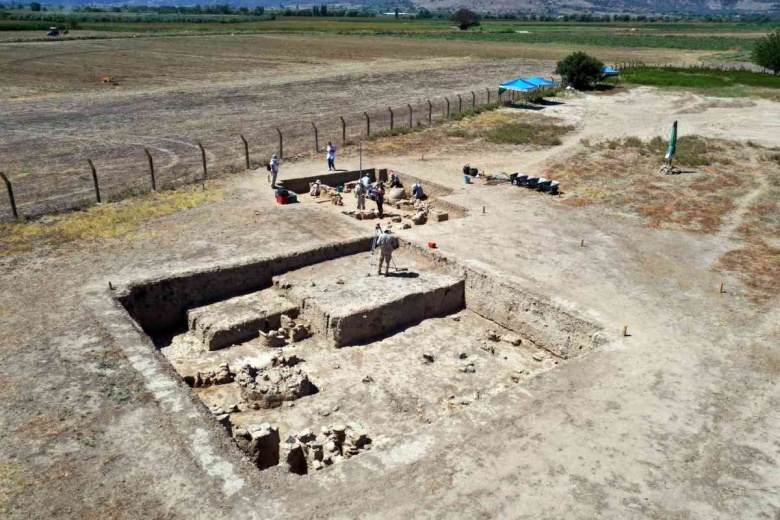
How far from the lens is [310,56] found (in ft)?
257

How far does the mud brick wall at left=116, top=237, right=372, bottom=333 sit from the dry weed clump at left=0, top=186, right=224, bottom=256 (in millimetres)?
4226

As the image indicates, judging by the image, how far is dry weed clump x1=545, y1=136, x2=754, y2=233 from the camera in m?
22.0

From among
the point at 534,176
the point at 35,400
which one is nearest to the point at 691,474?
the point at 35,400

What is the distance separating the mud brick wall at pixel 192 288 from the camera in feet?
49.5

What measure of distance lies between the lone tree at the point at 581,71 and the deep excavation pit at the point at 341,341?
39408 millimetres

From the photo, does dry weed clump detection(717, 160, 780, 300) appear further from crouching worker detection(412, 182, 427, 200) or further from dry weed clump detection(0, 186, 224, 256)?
dry weed clump detection(0, 186, 224, 256)

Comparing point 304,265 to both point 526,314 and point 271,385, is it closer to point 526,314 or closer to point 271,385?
point 271,385

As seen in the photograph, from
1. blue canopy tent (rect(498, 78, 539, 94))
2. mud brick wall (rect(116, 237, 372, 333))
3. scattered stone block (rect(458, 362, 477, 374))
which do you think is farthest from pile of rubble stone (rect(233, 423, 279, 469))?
blue canopy tent (rect(498, 78, 539, 94))

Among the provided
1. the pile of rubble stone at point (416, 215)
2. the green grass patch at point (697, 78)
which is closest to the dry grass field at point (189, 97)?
the pile of rubble stone at point (416, 215)

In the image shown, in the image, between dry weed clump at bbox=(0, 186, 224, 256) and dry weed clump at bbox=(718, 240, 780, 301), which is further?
dry weed clump at bbox=(0, 186, 224, 256)

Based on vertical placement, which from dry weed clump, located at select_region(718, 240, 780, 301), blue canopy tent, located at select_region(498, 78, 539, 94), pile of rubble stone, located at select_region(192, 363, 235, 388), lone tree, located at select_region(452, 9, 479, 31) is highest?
lone tree, located at select_region(452, 9, 479, 31)

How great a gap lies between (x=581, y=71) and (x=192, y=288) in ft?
145

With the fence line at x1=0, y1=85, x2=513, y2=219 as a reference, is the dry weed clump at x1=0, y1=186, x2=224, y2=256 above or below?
below

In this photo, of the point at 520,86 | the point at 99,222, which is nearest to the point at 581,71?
the point at 520,86
